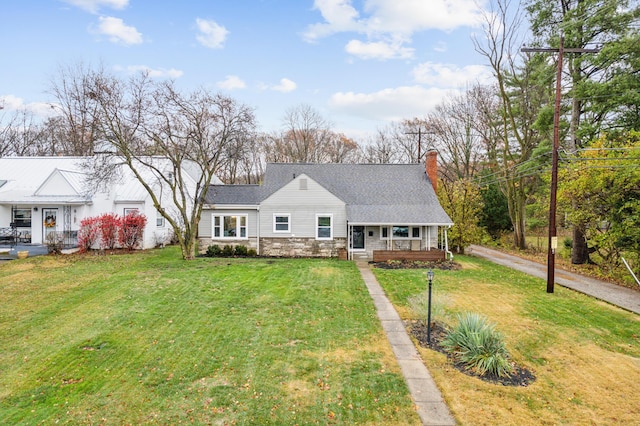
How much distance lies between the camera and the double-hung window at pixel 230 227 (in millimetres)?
19953

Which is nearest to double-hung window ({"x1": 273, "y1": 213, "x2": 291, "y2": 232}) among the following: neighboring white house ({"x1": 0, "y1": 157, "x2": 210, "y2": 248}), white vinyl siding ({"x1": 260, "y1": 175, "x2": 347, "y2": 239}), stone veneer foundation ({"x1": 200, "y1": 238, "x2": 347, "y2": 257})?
white vinyl siding ({"x1": 260, "y1": 175, "x2": 347, "y2": 239})

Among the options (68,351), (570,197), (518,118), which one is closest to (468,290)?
(570,197)

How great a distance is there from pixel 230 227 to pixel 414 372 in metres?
15.3

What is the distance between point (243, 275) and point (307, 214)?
21.5 feet

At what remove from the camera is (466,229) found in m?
21.3

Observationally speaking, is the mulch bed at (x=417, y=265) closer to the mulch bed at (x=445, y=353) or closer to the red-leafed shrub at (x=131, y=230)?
the mulch bed at (x=445, y=353)

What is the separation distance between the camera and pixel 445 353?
24.6 ft

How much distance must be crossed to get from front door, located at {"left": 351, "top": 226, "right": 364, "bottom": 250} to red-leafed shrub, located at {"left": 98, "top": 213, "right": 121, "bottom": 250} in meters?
13.7

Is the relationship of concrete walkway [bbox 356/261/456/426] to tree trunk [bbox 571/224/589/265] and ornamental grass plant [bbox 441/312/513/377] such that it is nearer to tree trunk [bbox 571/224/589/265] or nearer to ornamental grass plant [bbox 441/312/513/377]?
ornamental grass plant [bbox 441/312/513/377]

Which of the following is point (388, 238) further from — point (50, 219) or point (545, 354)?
point (50, 219)

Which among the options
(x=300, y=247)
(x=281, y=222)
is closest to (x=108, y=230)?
(x=281, y=222)

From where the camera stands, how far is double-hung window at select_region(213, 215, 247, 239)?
1995cm

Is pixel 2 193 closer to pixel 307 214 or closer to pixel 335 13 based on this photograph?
pixel 307 214

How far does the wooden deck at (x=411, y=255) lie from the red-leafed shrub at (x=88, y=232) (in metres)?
15.8
